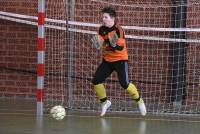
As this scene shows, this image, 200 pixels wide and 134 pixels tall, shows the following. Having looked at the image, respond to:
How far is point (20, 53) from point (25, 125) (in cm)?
A: 328

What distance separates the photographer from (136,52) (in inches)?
421

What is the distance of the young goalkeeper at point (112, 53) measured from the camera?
8711 millimetres

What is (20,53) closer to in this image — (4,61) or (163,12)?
(4,61)

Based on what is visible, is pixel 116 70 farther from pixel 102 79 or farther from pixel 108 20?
pixel 108 20

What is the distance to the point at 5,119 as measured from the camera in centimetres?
873

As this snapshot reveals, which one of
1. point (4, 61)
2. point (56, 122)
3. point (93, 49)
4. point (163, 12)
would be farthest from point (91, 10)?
point (56, 122)

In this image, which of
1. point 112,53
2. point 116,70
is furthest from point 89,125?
point 112,53

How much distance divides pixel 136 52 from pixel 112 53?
1.87m

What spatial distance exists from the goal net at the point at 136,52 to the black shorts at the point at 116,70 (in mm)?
1364

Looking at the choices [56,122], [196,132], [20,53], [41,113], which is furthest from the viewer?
[20,53]

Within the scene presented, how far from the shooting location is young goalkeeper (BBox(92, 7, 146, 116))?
871 centimetres

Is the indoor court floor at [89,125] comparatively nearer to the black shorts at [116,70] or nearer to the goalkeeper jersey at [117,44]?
the black shorts at [116,70]

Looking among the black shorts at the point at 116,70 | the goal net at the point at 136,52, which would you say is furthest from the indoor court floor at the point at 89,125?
the goal net at the point at 136,52

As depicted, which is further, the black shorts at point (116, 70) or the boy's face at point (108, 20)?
the black shorts at point (116, 70)
